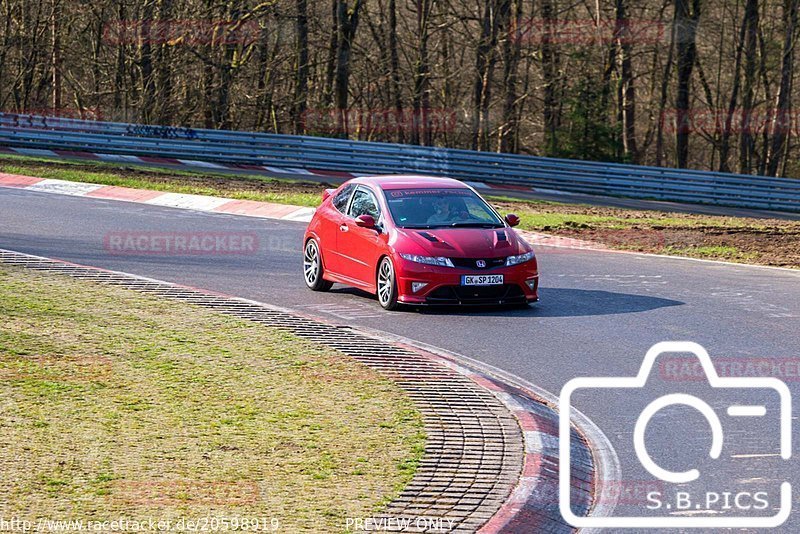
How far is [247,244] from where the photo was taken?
19.3 metres

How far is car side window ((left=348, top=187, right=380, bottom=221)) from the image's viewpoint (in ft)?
48.8

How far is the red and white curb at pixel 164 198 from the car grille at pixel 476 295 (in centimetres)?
1000

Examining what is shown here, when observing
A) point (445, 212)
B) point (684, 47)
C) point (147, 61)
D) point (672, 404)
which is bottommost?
point (672, 404)

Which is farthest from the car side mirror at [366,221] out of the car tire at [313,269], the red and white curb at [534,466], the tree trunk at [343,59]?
the tree trunk at [343,59]

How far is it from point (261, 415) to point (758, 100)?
173ft

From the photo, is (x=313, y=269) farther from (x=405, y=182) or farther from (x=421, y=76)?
(x=421, y=76)

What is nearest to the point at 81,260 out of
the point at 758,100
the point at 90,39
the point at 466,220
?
the point at 466,220

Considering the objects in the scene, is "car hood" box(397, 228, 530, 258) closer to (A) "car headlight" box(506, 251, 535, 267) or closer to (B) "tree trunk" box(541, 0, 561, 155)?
(A) "car headlight" box(506, 251, 535, 267)

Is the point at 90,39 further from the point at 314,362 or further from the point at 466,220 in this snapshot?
the point at 314,362

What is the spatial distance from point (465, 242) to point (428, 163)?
67.1 feet

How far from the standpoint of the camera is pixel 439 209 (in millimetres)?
14719

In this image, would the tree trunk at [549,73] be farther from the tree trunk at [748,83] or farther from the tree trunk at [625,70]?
the tree trunk at [748,83]

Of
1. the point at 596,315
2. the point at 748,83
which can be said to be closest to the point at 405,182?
the point at 596,315

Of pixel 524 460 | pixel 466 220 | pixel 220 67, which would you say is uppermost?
pixel 220 67
